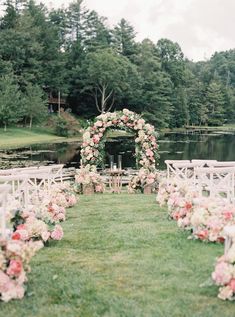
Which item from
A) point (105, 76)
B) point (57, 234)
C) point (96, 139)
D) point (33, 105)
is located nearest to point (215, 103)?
point (105, 76)

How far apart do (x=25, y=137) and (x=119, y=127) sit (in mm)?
31840

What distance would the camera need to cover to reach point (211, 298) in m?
4.85

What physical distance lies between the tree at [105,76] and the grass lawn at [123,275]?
5254 cm

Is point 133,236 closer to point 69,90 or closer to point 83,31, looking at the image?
point 69,90

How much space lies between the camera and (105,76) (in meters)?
60.5

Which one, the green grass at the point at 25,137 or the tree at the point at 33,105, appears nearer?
the green grass at the point at 25,137

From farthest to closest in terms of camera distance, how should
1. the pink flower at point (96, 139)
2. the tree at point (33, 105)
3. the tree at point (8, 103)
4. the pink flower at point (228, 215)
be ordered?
1. the tree at point (33, 105)
2. the tree at point (8, 103)
3. the pink flower at point (96, 139)
4. the pink flower at point (228, 215)

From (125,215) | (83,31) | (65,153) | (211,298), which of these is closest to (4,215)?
(211,298)

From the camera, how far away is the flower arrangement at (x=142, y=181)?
1468 cm

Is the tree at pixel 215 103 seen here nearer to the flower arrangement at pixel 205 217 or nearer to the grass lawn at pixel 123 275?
the flower arrangement at pixel 205 217

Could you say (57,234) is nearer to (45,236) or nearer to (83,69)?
(45,236)

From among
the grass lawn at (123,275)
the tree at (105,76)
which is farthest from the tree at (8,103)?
the grass lawn at (123,275)

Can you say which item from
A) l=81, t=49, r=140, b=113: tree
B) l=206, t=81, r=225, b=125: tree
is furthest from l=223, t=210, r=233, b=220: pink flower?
l=206, t=81, r=225, b=125: tree

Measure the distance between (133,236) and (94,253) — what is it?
42.3 inches
